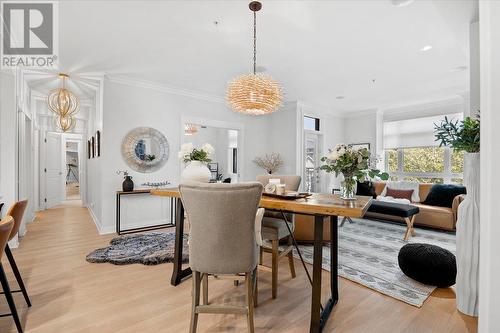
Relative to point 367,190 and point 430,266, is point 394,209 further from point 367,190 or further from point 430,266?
point 430,266

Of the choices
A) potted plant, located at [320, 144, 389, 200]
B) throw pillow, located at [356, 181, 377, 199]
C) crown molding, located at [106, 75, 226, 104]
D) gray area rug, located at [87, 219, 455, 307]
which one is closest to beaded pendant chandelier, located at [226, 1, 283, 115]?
potted plant, located at [320, 144, 389, 200]

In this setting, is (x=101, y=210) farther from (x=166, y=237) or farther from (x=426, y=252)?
(x=426, y=252)

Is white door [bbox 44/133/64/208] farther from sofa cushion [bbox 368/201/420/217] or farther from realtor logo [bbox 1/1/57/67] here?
sofa cushion [bbox 368/201/420/217]

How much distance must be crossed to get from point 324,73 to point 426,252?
10.1 feet

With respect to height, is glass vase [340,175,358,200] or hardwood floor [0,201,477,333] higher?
glass vase [340,175,358,200]

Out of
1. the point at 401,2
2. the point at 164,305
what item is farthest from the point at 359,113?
the point at 164,305

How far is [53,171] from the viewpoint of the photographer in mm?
6812

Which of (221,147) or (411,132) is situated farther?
(221,147)

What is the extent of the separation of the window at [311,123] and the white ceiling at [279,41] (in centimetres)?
169

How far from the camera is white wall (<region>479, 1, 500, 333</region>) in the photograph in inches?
36.4

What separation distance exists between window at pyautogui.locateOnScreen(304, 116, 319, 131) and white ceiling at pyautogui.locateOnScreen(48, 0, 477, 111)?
1692 millimetres

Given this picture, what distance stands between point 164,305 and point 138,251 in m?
1.41

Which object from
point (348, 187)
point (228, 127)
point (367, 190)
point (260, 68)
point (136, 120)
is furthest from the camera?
point (228, 127)

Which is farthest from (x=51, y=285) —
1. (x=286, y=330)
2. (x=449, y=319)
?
(x=449, y=319)
